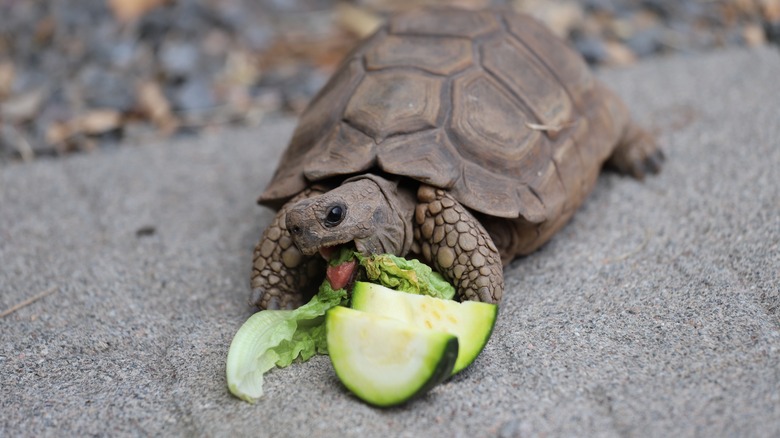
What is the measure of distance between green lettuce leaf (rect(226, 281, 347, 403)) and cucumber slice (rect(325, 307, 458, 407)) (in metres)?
0.25

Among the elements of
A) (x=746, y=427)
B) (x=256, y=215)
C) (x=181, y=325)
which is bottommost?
(x=256, y=215)

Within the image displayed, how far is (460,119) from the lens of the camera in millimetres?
2893

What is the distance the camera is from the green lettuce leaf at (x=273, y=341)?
237 centimetres

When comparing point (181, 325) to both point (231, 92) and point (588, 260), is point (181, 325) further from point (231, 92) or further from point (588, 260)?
point (231, 92)

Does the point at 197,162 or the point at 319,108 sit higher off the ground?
the point at 319,108

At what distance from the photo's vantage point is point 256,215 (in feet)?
12.6

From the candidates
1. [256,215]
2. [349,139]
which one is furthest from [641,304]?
[256,215]

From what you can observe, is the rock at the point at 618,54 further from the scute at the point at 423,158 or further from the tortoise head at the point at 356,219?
the tortoise head at the point at 356,219

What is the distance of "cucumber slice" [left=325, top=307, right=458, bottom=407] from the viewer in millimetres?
2162

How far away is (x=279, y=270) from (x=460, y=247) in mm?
664

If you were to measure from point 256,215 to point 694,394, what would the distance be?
7.53 ft

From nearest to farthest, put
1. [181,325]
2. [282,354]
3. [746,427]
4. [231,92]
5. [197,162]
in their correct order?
1. [746,427]
2. [282,354]
3. [181,325]
4. [197,162]
5. [231,92]

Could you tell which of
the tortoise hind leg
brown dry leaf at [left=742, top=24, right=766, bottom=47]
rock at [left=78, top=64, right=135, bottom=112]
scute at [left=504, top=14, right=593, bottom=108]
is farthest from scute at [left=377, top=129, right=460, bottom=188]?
brown dry leaf at [left=742, top=24, right=766, bottom=47]

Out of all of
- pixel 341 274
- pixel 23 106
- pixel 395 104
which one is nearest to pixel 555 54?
pixel 395 104
